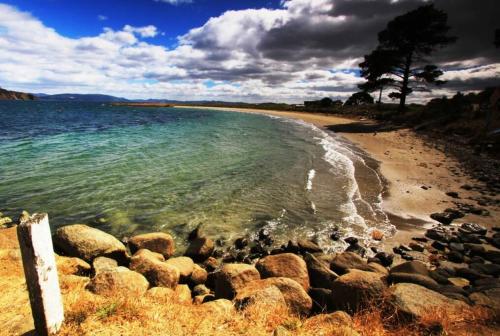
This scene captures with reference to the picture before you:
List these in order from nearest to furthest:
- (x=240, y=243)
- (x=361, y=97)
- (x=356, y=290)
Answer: (x=356, y=290)
(x=240, y=243)
(x=361, y=97)

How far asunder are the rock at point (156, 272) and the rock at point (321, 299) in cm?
309

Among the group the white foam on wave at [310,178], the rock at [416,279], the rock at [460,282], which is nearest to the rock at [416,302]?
the rock at [416,279]

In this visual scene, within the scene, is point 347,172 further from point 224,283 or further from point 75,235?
point 75,235

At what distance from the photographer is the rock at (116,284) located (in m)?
4.63

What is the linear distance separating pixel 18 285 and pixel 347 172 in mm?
16024

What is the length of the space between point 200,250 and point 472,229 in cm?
939

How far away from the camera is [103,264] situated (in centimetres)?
644

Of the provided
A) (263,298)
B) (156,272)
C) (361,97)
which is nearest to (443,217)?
(263,298)

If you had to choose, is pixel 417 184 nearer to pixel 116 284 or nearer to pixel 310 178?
pixel 310 178

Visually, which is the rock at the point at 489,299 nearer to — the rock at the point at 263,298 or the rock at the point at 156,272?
the rock at the point at 263,298

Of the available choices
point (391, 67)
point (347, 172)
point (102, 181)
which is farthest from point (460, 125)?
point (102, 181)

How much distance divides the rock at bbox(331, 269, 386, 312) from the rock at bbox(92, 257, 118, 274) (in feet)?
16.4

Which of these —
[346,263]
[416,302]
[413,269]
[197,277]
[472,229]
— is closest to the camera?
[416,302]

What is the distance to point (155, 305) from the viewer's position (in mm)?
4270
